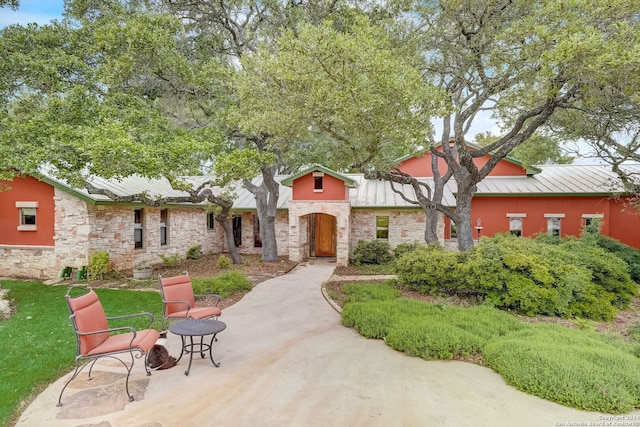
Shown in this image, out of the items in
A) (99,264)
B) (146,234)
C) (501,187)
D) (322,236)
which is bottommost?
(99,264)

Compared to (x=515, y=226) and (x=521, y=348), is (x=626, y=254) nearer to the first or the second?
(x=515, y=226)

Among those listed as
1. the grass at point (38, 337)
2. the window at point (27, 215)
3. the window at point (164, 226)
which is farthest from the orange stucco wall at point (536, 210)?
the window at point (27, 215)

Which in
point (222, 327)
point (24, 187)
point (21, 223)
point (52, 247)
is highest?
point (24, 187)

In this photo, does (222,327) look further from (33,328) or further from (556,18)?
(556,18)

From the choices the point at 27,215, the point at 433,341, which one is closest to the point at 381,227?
the point at 433,341

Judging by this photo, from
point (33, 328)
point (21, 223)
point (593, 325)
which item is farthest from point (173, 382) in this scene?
point (21, 223)

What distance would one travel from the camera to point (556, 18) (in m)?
6.97

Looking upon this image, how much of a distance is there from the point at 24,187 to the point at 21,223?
131 cm

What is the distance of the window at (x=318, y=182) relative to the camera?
1474 centimetres

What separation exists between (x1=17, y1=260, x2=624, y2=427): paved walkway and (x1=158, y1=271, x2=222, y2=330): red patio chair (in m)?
0.52

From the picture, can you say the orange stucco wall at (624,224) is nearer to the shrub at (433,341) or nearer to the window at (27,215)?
the shrub at (433,341)

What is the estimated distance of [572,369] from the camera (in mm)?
4566

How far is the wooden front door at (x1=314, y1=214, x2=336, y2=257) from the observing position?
57.1 ft

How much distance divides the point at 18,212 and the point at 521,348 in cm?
1581
